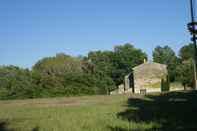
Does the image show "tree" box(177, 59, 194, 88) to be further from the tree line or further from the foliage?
the foliage

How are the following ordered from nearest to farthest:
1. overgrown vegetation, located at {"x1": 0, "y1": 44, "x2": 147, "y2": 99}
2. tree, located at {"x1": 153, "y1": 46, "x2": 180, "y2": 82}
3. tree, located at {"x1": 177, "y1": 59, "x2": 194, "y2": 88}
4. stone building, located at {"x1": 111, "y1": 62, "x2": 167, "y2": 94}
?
overgrown vegetation, located at {"x1": 0, "y1": 44, "x2": 147, "y2": 99} → tree, located at {"x1": 177, "y1": 59, "x2": 194, "y2": 88} → stone building, located at {"x1": 111, "y1": 62, "x2": 167, "y2": 94} → tree, located at {"x1": 153, "y1": 46, "x2": 180, "y2": 82}

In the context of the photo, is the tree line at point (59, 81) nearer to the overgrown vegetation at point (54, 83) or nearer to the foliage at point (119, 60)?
the overgrown vegetation at point (54, 83)

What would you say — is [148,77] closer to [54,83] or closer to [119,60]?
[54,83]

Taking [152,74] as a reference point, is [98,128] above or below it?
below

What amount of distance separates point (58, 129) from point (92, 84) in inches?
1805

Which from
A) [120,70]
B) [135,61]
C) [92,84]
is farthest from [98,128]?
[135,61]

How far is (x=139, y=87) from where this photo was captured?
70.8 meters

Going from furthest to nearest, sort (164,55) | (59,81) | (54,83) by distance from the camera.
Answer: (164,55) < (59,81) < (54,83)

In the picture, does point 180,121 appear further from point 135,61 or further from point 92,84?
point 135,61

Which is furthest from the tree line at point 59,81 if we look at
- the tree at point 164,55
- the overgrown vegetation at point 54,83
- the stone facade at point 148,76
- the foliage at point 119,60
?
the tree at point 164,55

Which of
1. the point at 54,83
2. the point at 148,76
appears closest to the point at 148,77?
the point at 148,76

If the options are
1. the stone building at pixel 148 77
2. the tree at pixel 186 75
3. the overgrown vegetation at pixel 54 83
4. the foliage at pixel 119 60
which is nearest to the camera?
the overgrown vegetation at pixel 54 83

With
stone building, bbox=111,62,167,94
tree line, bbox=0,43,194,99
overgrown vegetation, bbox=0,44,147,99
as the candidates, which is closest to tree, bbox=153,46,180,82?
tree line, bbox=0,43,194,99

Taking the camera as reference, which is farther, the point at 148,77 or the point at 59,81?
the point at 148,77
